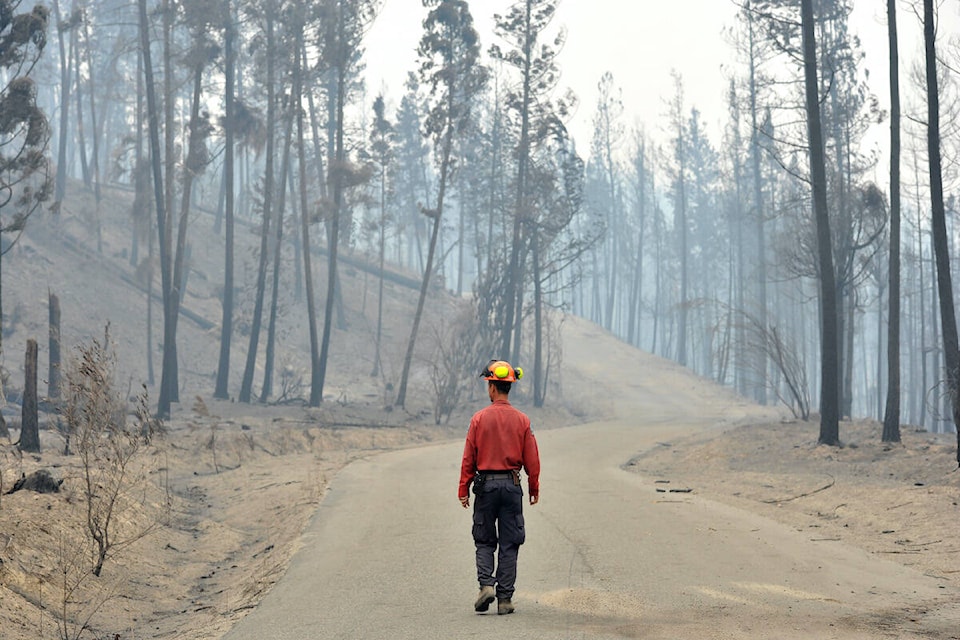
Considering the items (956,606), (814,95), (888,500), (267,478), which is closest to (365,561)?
(956,606)

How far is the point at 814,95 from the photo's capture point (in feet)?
70.8

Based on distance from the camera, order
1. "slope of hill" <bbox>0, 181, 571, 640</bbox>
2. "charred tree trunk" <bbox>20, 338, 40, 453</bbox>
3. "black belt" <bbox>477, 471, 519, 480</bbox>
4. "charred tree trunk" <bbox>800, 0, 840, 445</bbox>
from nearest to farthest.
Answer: "black belt" <bbox>477, 471, 519, 480</bbox>, "slope of hill" <bbox>0, 181, 571, 640</bbox>, "charred tree trunk" <bbox>20, 338, 40, 453</bbox>, "charred tree trunk" <bbox>800, 0, 840, 445</bbox>

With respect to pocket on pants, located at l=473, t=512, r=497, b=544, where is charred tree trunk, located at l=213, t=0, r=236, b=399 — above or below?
above

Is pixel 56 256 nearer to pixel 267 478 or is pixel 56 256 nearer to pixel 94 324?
pixel 94 324

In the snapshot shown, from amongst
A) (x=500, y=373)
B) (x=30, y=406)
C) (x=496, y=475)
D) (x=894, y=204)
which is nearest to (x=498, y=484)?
(x=496, y=475)

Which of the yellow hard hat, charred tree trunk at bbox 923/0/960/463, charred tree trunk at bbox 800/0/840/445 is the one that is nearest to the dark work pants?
the yellow hard hat

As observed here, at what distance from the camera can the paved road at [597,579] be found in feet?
23.9

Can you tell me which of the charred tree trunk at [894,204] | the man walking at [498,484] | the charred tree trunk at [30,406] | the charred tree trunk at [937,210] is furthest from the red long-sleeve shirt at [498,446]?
the charred tree trunk at [894,204]

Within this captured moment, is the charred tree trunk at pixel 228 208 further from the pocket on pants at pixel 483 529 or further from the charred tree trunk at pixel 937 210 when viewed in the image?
the pocket on pants at pixel 483 529

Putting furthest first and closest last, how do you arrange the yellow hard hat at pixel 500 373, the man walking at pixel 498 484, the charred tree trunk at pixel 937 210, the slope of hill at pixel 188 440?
the charred tree trunk at pixel 937 210 → the slope of hill at pixel 188 440 → the yellow hard hat at pixel 500 373 → the man walking at pixel 498 484

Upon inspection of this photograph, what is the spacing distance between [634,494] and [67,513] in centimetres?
888

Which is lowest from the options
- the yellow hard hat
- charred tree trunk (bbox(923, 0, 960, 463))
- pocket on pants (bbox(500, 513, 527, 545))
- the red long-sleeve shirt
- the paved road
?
the paved road

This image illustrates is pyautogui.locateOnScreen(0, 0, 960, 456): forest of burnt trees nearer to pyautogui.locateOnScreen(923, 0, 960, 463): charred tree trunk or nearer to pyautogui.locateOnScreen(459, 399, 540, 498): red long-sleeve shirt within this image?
pyautogui.locateOnScreen(923, 0, 960, 463): charred tree trunk

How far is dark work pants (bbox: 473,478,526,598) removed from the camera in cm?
791
